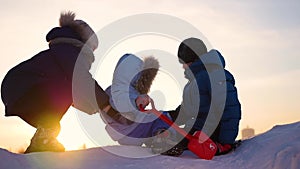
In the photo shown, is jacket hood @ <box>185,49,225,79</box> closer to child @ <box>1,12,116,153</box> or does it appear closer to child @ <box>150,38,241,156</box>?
child @ <box>150,38,241,156</box>

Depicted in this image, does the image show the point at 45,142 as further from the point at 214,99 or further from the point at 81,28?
the point at 214,99

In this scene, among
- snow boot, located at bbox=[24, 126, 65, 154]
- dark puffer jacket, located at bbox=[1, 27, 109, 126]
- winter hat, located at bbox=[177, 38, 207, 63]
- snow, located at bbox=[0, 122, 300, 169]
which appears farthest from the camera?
winter hat, located at bbox=[177, 38, 207, 63]

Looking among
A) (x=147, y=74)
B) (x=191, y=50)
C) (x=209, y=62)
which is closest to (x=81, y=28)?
(x=147, y=74)

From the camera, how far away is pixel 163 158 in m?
4.04

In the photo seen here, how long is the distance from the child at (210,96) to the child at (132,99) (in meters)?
0.44

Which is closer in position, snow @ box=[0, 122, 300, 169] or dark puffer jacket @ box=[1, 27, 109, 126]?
snow @ box=[0, 122, 300, 169]

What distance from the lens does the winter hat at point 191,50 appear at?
16.9 ft

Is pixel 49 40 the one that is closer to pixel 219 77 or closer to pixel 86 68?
pixel 86 68

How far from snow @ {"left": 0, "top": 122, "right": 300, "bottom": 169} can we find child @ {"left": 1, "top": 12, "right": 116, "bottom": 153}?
0.98 metres

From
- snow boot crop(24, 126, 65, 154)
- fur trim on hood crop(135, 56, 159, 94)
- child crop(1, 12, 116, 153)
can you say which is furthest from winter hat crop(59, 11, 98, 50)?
snow boot crop(24, 126, 65, 154)

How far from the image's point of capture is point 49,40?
5445 mm

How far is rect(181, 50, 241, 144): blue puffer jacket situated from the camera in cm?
→ 479

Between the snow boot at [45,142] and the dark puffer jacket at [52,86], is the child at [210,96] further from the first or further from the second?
the snow boot at [45,142]

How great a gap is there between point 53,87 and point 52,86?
0.05 ft
